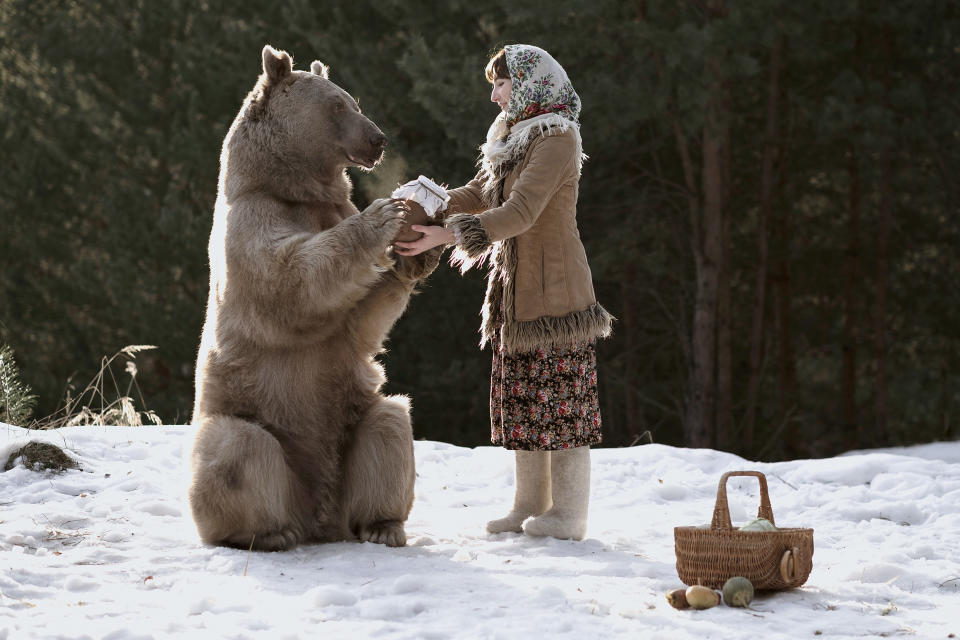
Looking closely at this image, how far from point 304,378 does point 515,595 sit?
1.32 m

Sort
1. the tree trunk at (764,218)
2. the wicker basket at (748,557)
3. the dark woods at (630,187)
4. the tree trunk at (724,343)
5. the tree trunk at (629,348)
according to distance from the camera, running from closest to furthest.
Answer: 1. the wicker basket at (748,557)
2. the dark woods at (630,187)
3. the tree trunk at (724,343)
4. the tree trunk at (764,218)
5. the tree trunk at (629,348)

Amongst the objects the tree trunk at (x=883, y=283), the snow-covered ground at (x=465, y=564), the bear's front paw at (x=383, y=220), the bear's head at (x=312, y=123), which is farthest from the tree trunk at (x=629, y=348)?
the bear's front paw at (x=383, y=220)

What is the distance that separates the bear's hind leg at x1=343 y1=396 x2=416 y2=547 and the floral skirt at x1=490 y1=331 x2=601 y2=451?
1.64ft

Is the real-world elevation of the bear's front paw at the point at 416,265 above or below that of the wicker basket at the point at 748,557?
above

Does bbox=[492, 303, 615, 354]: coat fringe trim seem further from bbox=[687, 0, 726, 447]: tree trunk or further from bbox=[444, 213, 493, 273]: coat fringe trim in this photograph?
bbox=[687, 0, 726, 447]: tree trunk

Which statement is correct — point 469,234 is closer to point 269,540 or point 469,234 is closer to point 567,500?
point 567,500

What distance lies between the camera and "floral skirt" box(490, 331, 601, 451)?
449cm

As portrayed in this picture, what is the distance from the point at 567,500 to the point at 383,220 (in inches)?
57.6

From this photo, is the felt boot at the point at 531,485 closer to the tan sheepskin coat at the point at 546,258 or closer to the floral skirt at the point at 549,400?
the floral skirt at the point at 549,400

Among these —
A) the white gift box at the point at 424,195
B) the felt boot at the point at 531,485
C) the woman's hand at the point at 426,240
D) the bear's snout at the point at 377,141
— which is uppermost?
the bear's snout at the point at 377,141

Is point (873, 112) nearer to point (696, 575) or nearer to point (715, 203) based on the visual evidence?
point (715, 203)

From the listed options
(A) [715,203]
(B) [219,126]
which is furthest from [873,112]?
(B) [219,126]

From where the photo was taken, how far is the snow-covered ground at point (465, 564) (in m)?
3.13

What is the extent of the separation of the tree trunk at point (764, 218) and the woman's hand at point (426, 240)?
10474mm
